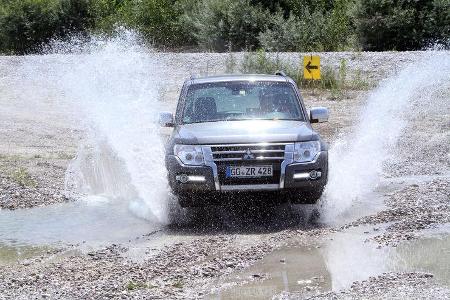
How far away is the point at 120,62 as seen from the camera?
27.5 meters

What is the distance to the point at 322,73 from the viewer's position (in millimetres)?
23344

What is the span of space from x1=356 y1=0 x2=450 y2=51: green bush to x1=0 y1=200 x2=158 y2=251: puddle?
19.0 metres

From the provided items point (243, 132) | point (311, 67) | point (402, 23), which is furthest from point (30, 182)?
point (402, 23)

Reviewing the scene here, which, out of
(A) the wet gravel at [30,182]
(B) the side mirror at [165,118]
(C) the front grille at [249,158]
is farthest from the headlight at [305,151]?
(A) the wet gravel at [30,182]

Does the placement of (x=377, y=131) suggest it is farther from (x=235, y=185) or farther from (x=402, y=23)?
(x=402, y=23)

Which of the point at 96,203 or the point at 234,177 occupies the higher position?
the point at 234,177

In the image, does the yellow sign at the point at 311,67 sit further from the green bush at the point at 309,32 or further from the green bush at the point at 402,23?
the green bush at the point at 402,23

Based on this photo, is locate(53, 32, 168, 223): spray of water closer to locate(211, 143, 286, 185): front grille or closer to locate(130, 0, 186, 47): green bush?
locate(130, 0, 186, 47): green bush

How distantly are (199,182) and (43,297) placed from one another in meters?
3.04

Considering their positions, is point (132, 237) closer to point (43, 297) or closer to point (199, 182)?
point (199, 182)

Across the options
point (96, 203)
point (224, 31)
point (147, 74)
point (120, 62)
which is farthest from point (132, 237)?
point (224, 31)

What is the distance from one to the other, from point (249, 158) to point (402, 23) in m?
20.4

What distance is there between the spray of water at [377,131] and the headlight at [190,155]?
5.54ft

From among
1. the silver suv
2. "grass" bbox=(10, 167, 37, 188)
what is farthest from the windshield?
"grass" bbox=(10, 167, 37, 188)
